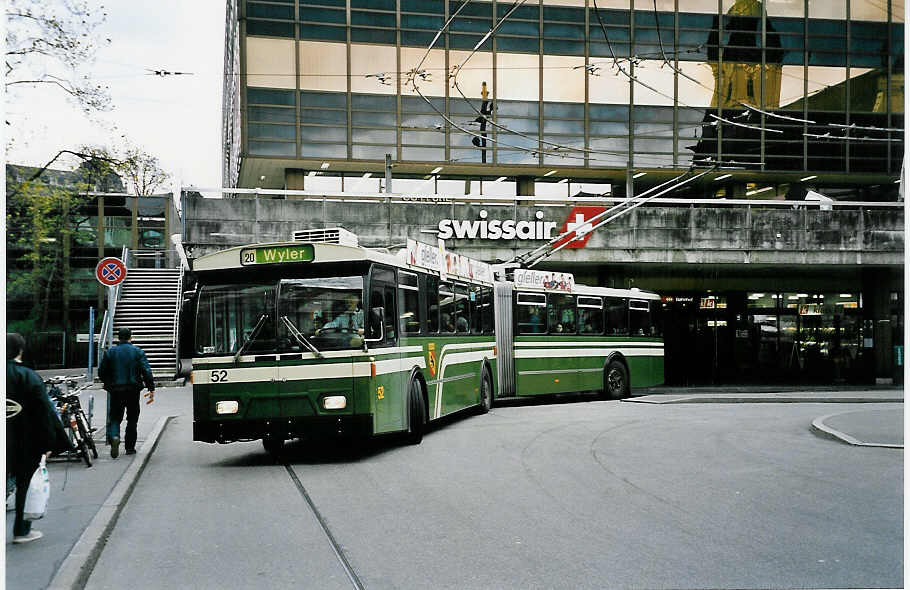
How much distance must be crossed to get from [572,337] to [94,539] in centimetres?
1646

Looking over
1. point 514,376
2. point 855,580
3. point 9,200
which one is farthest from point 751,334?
point 855,580

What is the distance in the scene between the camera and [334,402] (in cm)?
1273

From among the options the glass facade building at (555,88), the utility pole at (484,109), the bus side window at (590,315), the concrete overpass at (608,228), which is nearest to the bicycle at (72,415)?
the bus side window at (590,315)

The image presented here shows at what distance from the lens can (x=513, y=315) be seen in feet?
71.5

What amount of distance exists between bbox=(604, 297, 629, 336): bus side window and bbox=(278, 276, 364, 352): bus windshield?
41.3ft

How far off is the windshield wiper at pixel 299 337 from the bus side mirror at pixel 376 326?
0.66 metres

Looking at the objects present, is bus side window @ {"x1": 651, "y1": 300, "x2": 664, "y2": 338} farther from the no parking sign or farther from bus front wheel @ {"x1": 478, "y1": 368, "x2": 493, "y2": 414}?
the no parking sign

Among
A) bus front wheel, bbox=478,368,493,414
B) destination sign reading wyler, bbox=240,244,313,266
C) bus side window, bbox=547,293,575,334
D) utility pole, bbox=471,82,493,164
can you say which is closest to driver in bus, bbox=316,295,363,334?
destination sign reading wyler, bbox=240,244,313,266

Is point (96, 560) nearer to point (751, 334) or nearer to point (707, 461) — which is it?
point (707, 461)

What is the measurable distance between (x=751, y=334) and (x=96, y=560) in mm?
31409

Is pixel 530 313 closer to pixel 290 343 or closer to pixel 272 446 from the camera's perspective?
pixel 272 446

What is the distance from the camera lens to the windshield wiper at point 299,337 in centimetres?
1267

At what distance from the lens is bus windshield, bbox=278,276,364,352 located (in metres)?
12.7

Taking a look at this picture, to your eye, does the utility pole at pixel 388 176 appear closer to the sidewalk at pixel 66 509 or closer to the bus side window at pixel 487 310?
the bus side window at pixel 487 310
